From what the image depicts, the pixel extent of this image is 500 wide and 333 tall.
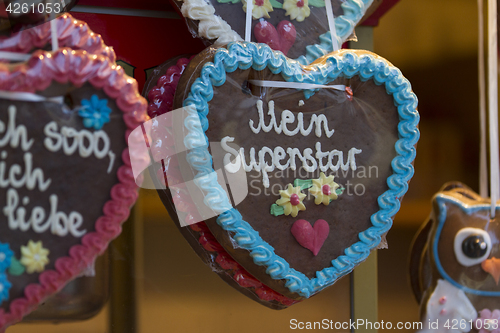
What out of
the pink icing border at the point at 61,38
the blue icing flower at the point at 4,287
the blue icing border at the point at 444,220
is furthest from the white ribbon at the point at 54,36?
the blue icing border at the point at 444,220

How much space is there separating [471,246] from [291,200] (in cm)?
40

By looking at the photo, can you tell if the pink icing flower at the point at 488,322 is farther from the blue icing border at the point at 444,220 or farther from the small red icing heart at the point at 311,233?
the small red icing heart at the point at 311,233

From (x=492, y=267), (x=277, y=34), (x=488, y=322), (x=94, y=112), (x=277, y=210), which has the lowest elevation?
(x=488, y=322)

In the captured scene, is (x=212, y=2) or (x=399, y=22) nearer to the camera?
(x=212, y=2)

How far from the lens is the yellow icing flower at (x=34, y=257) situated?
0.57 meters

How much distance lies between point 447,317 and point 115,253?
65 cm

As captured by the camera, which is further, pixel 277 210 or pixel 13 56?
pixel 277 210

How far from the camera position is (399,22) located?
3.76 ft

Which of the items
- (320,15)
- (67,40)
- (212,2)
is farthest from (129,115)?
(320,15)

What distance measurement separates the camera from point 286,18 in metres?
0.79

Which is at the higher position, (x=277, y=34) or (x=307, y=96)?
(x=277, y=34)

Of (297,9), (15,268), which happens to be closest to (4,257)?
(15,268)

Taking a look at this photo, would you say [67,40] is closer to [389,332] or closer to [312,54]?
[312,54]

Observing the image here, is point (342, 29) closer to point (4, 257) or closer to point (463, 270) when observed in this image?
point (463, 270)
